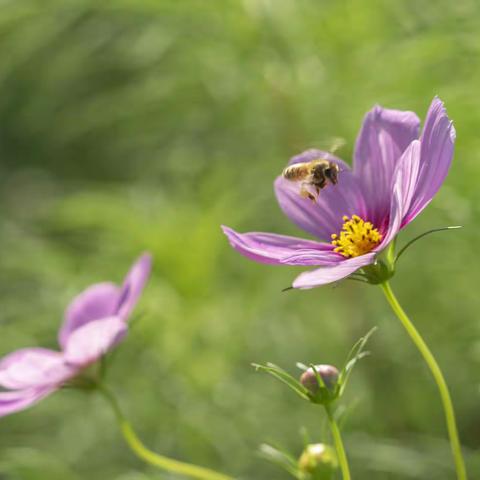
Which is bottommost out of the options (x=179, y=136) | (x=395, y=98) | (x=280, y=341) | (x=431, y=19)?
(x=280, y=341)

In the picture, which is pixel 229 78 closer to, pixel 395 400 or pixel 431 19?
pixel 431 19

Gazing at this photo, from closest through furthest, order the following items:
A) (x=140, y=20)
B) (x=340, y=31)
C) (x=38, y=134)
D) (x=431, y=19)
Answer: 1. (x=431, y=19)
2. (x=340, y=31)
3. (x=140, y=20)
4. (x=38, y=134)

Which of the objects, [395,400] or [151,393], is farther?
[151,393]

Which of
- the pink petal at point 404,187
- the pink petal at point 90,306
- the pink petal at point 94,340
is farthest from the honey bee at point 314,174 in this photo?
the pink petal at point 90,306

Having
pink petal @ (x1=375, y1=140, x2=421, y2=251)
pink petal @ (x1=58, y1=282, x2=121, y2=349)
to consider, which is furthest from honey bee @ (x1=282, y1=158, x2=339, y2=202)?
pink petal @ (x1=58, y1=282, x2=121, y2=349)

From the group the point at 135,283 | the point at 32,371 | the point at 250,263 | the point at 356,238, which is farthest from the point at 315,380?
the point at 250,263

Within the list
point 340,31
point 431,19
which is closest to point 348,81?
point 340,31

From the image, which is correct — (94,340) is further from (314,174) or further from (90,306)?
(314,174)
